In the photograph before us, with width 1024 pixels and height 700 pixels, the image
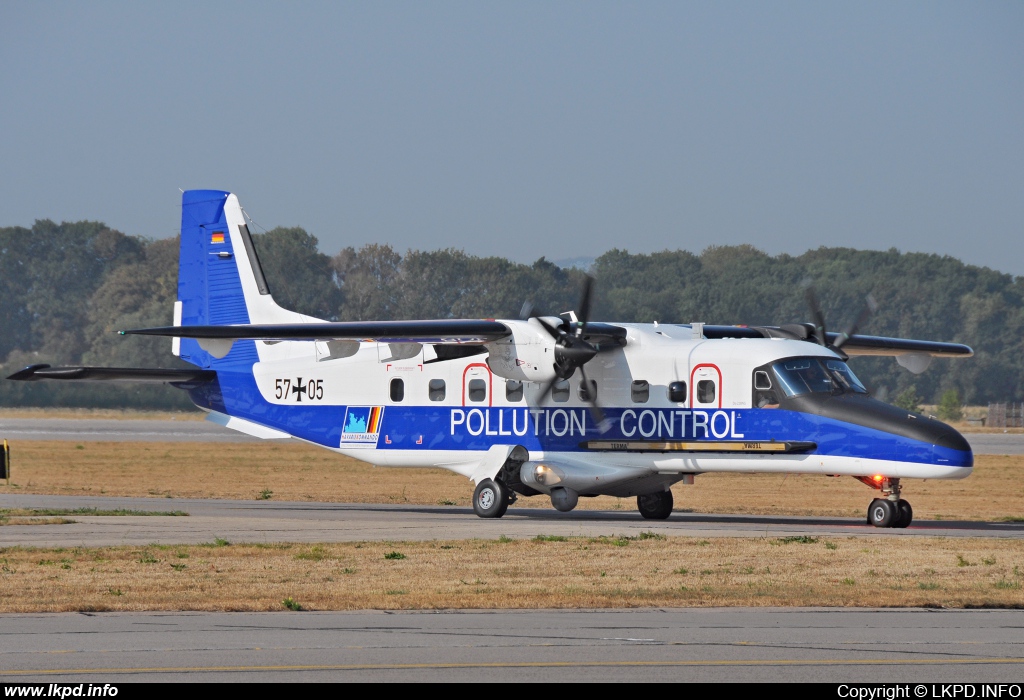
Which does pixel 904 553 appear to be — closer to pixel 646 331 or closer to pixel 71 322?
pixel 646 331

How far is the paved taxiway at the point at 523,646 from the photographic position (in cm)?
933

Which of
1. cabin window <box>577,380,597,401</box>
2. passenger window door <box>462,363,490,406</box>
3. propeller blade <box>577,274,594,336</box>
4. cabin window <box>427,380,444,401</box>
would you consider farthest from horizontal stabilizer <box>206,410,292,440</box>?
propeller blade <box>577,274,594,336</box>

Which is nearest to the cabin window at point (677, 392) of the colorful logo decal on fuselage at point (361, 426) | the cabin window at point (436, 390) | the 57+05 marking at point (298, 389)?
the cabin window at point (436, 390)

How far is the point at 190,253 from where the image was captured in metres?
30.9

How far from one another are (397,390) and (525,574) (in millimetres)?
11037

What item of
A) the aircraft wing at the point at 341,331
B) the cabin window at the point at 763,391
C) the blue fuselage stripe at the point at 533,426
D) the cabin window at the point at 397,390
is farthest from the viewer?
the cabin window at the point at 397,390

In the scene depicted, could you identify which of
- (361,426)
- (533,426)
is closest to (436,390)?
(361,426)

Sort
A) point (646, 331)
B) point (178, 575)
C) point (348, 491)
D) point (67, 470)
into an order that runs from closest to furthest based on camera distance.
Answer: point (178, 575), point (646, 331), point (348, 491), point (67, 470)

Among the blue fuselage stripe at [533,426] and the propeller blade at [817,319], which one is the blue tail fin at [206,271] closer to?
the blue fuselage stripe at [533,426]

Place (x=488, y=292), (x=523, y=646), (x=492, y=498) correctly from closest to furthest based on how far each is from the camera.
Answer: (x=523, y=646), (x=492, y=498), (x=488, y=292)

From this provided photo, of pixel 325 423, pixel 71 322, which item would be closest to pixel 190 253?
pixel 325 423

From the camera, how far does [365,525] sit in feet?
75.0

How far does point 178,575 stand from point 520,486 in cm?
1067

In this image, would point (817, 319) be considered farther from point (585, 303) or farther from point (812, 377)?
point (585, 303)
